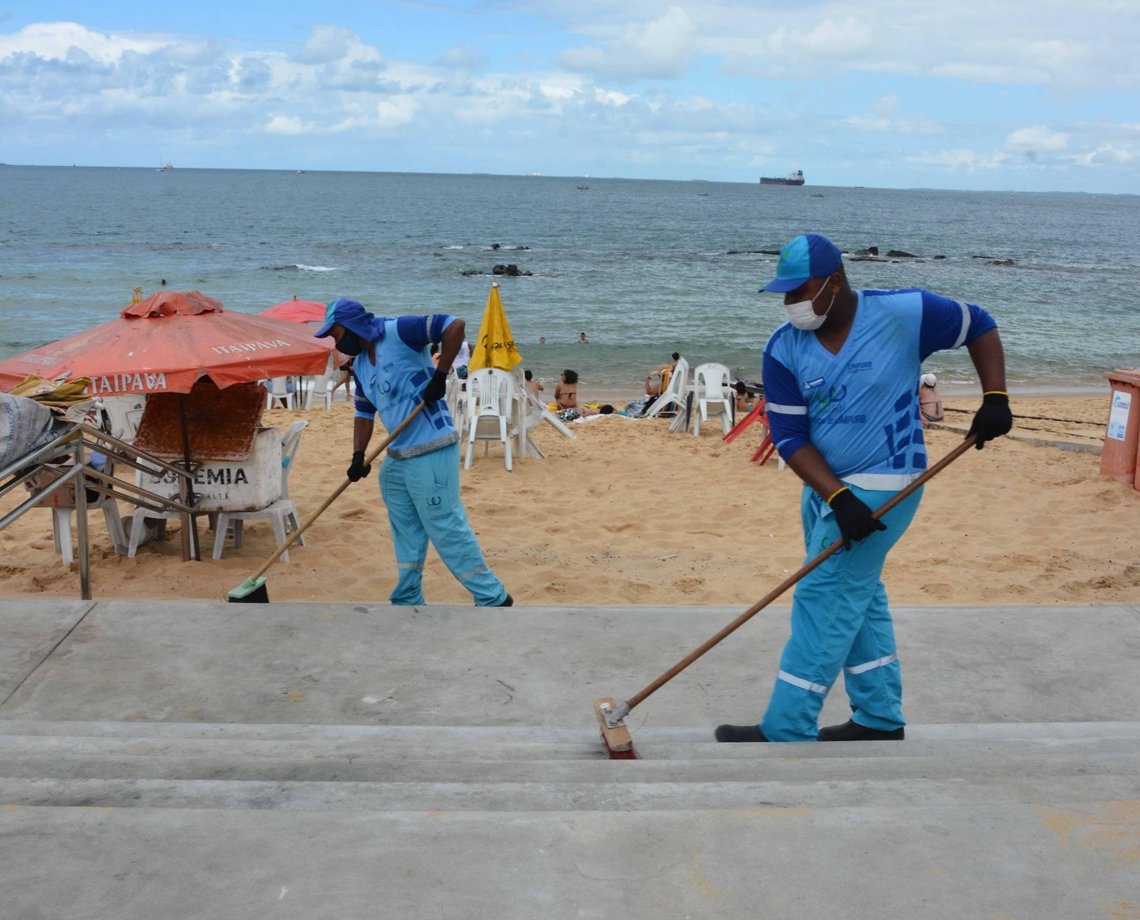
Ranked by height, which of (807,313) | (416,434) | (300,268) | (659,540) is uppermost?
(807,313)

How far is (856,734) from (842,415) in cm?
112

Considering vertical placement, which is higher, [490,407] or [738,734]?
[738,734]

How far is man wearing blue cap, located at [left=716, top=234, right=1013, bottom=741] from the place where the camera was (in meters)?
3.39

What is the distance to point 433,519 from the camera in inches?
206

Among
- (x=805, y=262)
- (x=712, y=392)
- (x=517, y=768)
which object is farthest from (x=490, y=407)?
(x=517, y=768)

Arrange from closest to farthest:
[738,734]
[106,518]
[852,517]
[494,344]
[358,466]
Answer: [852,517] → [738,734] → [358,466] → [106,518] → [494,344]

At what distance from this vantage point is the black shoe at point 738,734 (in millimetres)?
3596

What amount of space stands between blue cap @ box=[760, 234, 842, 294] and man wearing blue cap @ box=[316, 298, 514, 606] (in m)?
2.16

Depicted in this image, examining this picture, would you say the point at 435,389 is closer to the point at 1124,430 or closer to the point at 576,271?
the point at 1124,430

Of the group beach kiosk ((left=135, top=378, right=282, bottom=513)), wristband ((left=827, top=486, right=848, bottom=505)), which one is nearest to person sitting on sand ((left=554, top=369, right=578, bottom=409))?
beach kiosk ((left=135, top=378, right=282, bottom=513))

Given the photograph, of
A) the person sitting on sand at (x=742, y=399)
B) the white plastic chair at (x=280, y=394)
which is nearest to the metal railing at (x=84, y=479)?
the white plastic chair at (x=280, y=394)

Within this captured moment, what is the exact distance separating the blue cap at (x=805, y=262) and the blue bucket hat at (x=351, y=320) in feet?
7.77

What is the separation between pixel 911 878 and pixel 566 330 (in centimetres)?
2711

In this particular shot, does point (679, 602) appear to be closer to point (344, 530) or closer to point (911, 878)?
point (344, 530)
